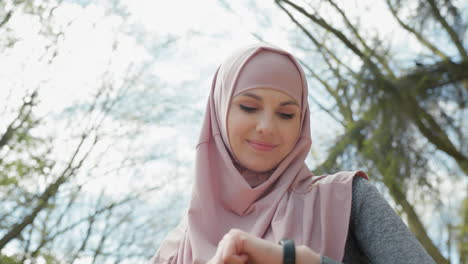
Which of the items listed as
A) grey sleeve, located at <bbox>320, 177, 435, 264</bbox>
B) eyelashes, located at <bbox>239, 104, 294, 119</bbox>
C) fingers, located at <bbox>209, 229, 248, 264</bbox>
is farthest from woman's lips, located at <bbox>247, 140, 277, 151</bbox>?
fingers, located at <bbox>209, 229, 248, 264</bbox>

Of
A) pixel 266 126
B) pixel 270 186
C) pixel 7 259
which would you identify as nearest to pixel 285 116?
pixel 266 126

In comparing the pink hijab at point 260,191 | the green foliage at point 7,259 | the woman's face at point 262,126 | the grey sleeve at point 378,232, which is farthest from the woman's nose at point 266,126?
the green foliage at point 7,259

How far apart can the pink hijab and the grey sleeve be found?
0.04m

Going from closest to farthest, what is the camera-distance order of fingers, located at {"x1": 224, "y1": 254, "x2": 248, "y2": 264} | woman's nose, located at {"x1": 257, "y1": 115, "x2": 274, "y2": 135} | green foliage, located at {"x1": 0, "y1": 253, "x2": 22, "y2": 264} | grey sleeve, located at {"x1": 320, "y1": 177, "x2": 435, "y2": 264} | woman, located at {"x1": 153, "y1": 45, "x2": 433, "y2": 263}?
fingers, located at {"x1": 224, "y1": 254, "x2": 248, "y2": 264}
grey sleeve, located at {"x1": 320, "y1": 177, "x2": 435, "y2": 264}
woman, located at {"x1": 153, "y1": 45, "x2": 433, "y2": 263}
woman's nose, located at {"x1": 257, "y1": 115, "x2": 274, "y2": 135}
green foliage, located at {"x1": 0, "y1": 253, "x2": 22, "y2": 264}

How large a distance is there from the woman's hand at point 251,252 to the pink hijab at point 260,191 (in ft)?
0.79

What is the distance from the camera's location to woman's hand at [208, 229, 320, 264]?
123cm

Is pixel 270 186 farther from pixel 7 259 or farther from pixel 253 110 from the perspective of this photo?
pixel 7 259

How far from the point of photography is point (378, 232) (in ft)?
4.73

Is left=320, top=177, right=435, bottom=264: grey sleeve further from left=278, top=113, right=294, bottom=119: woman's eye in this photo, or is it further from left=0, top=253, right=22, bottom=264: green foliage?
left=0, top=253, right=22, bottom=264: green foliage

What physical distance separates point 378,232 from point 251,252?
0.41m

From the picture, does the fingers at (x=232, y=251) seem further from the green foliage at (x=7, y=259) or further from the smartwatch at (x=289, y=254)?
the green foliage at (x=7, y=259)

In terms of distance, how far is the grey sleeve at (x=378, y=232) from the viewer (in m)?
1.37

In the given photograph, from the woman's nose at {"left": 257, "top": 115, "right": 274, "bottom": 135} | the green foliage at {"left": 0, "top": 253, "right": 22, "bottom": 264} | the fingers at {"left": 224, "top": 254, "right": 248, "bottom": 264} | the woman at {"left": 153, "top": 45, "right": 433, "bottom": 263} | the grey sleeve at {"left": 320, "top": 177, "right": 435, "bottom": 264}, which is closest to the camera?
the fingers at {"left": 224, "top": 254, "right": 248, "bottom": 264}

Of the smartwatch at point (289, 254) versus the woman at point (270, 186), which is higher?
the woman at point (270, 186)
